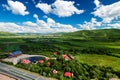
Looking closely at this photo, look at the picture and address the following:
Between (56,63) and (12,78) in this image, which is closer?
(12,78)

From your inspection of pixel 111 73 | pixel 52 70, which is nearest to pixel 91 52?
pixel 111 73

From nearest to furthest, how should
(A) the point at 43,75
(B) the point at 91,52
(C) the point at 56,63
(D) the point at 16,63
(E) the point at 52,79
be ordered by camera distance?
(E) the point at 52,79, (A) the point at 43,75, (C) the point at 56,63, (D) the point at 16,63, (B) the point at 91,52

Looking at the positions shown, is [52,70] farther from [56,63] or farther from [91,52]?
[91,52]

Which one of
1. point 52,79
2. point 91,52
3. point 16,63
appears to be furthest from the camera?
point 91,52

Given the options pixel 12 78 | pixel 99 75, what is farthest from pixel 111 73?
pixel 12 78

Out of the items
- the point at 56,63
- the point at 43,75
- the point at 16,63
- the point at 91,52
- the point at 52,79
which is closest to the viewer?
the point at 52,79

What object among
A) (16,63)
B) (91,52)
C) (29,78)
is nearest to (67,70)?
(29,78)

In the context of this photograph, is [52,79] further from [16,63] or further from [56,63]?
[16,63]

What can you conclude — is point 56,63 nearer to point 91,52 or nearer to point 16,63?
point 16,63

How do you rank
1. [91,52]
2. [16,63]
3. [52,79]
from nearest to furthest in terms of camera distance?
[52,79] → [16,63] → [91,52]
